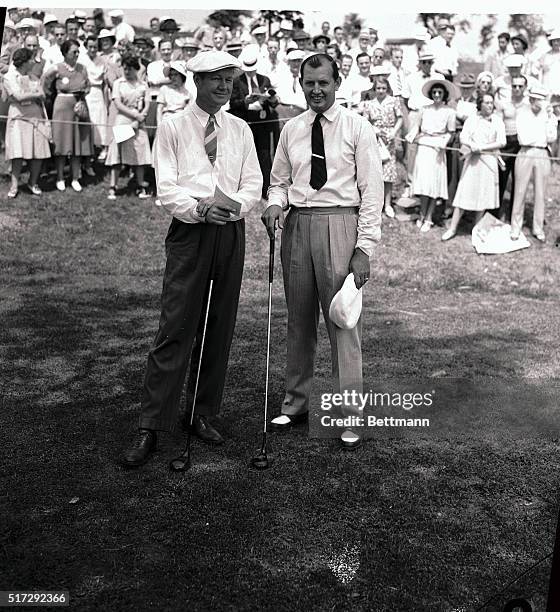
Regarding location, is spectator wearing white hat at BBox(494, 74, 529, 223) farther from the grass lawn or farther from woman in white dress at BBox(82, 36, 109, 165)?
woman in white dress at BBox(82, 36, 109, 165)

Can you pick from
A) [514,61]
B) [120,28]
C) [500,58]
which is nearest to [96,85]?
[120,28]

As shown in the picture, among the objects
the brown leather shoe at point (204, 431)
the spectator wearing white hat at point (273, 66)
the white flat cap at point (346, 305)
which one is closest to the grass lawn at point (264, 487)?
the brown leather shoe at point (204, 431)

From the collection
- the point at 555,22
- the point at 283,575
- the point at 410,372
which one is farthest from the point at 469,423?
the point at 555,22

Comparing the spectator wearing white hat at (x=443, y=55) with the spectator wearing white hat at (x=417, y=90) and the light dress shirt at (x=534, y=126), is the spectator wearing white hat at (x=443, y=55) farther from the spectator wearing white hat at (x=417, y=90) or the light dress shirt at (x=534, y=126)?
the light dress shirt at (x=534, y=126)

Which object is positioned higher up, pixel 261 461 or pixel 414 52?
pixel 414 52

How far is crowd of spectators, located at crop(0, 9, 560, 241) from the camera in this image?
945 cm

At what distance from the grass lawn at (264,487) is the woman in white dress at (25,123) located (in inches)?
130

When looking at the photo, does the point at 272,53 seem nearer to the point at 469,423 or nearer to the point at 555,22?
the point at 555,22

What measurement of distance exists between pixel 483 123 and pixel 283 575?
7616 mm

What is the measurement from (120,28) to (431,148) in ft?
12.8

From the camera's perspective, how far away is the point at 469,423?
4.95 m

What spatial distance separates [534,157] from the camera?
1016cm

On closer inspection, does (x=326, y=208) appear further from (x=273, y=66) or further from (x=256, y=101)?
(x=273, y=66)

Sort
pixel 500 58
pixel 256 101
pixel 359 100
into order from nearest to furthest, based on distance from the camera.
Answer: pixel 256 101, pixel 359 100, pixel 500 58
